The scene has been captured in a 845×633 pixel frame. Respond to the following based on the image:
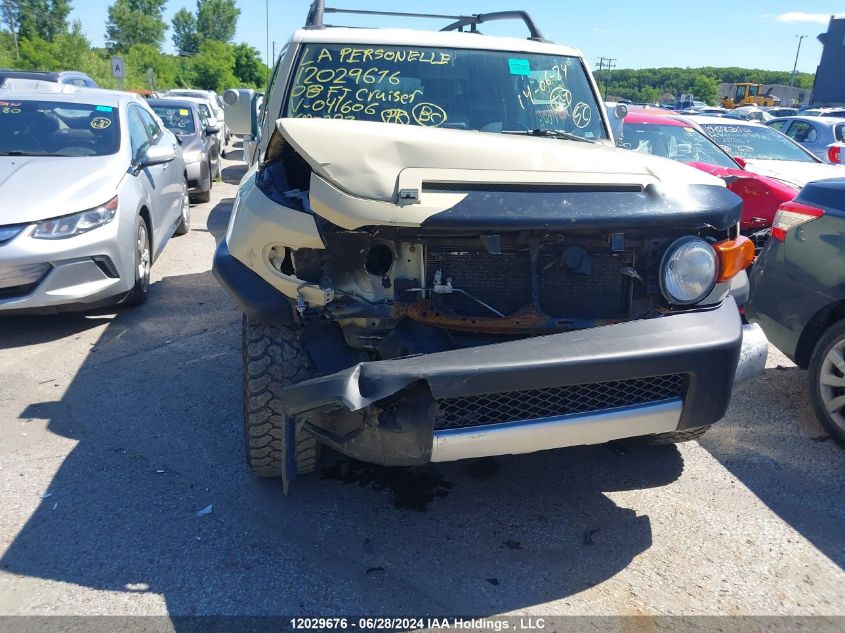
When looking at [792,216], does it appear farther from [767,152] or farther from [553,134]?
[767,152]

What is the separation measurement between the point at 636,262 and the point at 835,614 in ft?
4.81

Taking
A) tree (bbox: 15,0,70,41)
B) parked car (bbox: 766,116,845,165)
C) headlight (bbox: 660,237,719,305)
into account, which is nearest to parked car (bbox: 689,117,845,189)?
parked car (bbox: 766,116,845,165)

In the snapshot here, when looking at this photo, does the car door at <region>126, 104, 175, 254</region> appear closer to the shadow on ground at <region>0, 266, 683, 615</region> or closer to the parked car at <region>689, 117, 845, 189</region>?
the shadow on ground at <region>0, 266, 683, 615</region>

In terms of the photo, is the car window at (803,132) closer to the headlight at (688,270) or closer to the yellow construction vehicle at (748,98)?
the headlight at (688,270)

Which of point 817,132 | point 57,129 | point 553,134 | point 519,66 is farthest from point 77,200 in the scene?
point 817,132

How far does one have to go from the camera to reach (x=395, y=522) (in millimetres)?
2998

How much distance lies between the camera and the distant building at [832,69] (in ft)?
118

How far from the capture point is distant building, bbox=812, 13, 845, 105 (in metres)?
36.1

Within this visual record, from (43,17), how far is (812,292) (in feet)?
238

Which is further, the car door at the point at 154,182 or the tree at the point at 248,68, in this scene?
the tree at the point at 248,68

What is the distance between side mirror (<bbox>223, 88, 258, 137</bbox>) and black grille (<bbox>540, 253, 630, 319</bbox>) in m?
2.69

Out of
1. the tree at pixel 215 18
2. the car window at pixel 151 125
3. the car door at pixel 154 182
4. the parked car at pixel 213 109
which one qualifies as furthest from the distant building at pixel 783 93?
the car door at pixel 154 182

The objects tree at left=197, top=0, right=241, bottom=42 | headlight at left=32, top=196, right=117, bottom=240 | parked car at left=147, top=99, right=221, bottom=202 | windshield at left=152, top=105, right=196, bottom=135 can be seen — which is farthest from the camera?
tree at left=197, top=0, right=241, bottom=42

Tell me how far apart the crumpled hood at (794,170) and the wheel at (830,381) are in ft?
11.9
